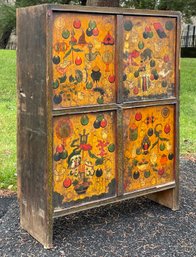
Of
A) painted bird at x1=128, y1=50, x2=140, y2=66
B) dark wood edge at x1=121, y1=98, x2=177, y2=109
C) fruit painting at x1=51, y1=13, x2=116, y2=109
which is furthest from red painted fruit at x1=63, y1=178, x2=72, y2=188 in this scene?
painted bird at x1=128, y1=50, x2=140, y2=66

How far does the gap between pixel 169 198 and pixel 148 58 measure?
1344 millimetres

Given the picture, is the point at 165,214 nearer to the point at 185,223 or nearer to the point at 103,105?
the point at 185,223

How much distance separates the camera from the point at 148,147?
4059mm

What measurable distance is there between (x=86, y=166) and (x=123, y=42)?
3.31 feet

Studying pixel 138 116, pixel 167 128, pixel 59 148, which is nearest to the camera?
pixel 59 148

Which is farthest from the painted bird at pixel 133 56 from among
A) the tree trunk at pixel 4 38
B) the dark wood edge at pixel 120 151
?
the tree trunk at pixel 4 38

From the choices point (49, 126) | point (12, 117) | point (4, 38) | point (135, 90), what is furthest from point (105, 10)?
point (4, 38)

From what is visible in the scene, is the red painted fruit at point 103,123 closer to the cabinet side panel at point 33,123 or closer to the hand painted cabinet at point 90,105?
the hand painted cabinet at point 90,105

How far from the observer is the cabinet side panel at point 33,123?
339cm

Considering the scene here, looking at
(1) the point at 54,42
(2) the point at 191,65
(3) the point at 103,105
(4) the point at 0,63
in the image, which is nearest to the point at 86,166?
(3) the point at 103,105

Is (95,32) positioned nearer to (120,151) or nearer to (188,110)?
(120,151)

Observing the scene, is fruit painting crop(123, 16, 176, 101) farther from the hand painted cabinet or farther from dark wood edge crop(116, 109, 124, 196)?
dark wood edge crop(116, 109, 124, 196)

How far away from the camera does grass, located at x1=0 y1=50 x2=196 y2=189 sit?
18.4 feet

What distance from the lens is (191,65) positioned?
1495cm
